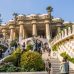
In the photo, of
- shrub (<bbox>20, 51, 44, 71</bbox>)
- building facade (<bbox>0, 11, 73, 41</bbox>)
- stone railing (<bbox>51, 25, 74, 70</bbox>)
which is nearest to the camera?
shrub (<bbox>20, 51, 44, 71</bbox>)

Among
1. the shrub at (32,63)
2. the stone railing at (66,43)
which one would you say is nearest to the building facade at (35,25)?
the stone railing at (66,43)

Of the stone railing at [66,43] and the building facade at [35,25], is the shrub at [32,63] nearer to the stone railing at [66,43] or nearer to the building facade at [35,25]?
the stone railing at [66,43]

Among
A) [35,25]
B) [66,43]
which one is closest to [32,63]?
[66,43]

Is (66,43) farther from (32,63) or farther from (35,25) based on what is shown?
(35,25)

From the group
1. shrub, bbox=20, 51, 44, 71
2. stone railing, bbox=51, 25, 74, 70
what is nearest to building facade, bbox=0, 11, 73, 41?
stone railing, bbox=51, 25, 74, 70

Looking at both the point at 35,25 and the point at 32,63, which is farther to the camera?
the point at 35,25

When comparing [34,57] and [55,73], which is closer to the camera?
[55,73]

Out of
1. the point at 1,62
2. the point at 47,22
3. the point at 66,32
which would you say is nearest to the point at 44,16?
the point at 47,22

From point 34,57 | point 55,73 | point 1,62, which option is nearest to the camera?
point 55,73

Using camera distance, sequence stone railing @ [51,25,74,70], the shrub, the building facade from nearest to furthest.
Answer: the shrub, stone railing @ [51,25,74,70], the building facade

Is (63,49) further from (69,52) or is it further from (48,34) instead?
(48,34)

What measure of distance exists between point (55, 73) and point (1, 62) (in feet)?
24.6

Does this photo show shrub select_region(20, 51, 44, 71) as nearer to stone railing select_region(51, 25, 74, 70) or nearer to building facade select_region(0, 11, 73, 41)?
stone railing select_region(51, 25, 74, 70)

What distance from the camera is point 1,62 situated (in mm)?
29469
